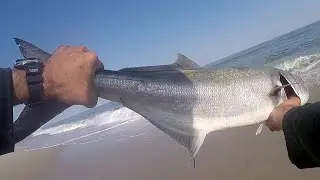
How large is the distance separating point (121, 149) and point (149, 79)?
7.97 meters

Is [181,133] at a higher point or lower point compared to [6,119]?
lower

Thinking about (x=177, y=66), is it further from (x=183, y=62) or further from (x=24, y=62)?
(x=24, y=62)

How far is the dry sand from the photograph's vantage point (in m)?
5.72

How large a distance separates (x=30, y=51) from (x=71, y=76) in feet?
1.50

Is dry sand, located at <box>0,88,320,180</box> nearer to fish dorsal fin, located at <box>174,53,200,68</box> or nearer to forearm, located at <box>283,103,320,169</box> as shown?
fish dorsal fin, located at <box>174,53,200,68</box>

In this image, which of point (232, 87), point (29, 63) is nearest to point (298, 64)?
point (232, 87)

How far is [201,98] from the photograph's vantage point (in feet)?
9.87

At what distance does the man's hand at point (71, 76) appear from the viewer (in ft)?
7.01

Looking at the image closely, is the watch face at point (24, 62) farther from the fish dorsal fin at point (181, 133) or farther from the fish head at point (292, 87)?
the fish head at point (292, 87)

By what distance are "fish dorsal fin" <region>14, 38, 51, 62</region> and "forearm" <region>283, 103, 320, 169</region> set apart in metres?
1.68

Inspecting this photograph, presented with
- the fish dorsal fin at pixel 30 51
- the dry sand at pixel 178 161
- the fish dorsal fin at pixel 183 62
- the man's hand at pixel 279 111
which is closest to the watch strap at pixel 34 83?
the fish dorsal fin at pixel 30 51

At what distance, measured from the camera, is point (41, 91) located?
82.7 inches

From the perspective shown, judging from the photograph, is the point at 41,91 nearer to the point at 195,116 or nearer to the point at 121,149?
the point at 195,116

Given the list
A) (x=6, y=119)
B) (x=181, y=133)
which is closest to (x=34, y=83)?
(x=6, y=119)
